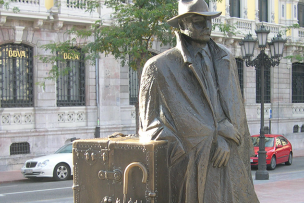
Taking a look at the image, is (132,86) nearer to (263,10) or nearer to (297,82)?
(263,10)

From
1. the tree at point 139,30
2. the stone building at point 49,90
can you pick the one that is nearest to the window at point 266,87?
the stone building at point 49,90

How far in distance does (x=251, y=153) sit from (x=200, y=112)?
0.69 meters

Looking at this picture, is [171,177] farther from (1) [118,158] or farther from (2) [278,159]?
(2) [278,159]

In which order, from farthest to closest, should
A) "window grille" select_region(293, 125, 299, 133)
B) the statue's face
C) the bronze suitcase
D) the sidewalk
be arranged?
1. "window grille" select_region(293, 125, 299, 133)
2. the sidewalk
3. the statue's face
4. the bronze suitcase

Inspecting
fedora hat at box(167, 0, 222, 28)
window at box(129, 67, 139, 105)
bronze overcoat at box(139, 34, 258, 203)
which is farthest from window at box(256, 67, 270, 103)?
fedora hat at box(167, 0, 222, 28)

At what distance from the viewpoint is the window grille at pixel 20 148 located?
20.7 metres

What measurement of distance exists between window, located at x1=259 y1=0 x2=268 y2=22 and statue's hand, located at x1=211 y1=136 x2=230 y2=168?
29641 millimetres

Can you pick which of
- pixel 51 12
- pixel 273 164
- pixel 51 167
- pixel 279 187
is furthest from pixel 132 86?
pixel 279 187

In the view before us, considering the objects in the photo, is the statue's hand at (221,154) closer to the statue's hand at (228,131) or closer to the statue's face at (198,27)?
the statue's hand at (228,131)

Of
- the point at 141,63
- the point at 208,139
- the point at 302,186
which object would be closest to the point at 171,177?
the point at 208,139

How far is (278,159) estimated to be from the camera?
20438 mm

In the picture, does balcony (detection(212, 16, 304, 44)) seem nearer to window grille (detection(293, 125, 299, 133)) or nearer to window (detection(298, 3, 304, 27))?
window (detection(298, 3, 304, 27))

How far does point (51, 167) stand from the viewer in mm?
17047

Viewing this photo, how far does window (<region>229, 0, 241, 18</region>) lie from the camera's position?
101 ft
